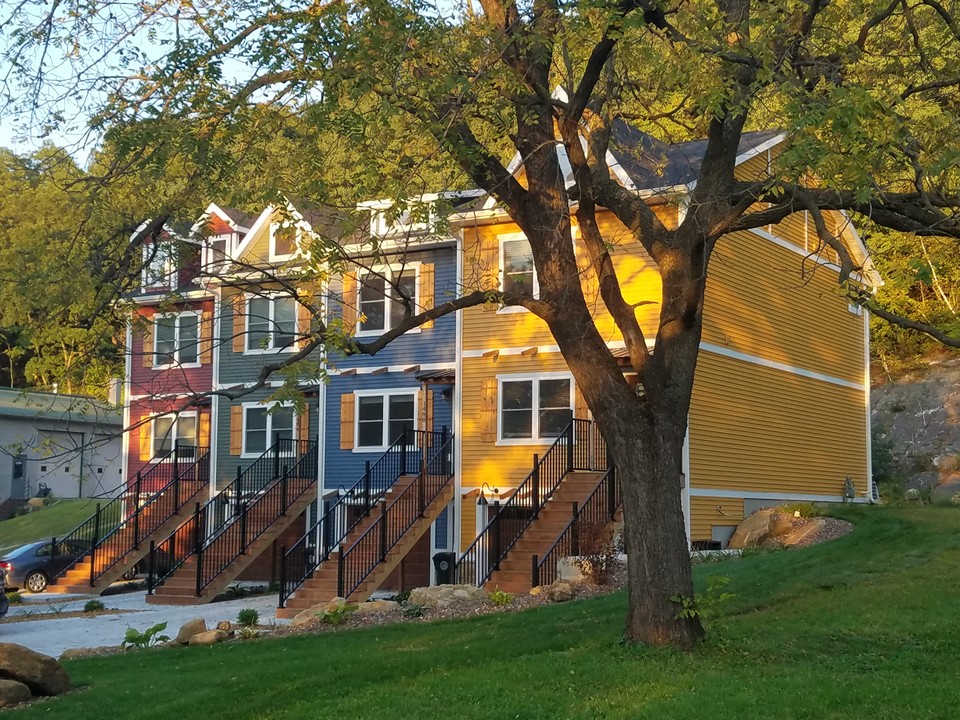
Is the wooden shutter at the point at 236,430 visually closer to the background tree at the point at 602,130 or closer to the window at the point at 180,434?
the window at the point at 180,434

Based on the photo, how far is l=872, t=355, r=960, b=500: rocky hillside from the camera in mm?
33438

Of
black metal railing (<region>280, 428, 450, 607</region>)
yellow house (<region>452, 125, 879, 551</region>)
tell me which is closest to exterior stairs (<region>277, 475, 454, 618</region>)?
black metal railing (<region>280, 428, 450, 607</region>)

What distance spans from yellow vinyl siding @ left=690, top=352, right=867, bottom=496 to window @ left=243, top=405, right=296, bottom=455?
11084 mm

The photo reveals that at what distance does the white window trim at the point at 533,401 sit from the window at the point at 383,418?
8.84 feet

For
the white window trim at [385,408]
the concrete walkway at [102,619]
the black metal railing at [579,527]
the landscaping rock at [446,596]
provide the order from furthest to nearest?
the white window trim at [385,408] < the black metal railing at [579,527] < the concrete walkway at [102,619] < the landscaping rock at [446,596]

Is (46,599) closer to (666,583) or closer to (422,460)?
(422,460)

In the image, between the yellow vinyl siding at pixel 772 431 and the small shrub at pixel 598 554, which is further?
the yellow vinyl siding at pixel 772 431

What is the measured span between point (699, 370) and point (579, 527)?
5.05 m

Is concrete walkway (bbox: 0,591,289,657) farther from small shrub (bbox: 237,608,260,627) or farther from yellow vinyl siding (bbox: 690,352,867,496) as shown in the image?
yellow vinyl siding (bbox: 690,352,867,496)

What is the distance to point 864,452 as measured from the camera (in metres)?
29.3

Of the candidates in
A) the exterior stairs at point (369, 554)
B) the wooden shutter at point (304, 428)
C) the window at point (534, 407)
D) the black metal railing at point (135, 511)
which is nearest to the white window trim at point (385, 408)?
the wooden shutter at point (304, 428)

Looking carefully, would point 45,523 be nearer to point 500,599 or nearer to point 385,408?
point 385,408

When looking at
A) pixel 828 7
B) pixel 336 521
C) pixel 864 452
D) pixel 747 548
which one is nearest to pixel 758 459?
pixel 747 548

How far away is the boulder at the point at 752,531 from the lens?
837 inches
